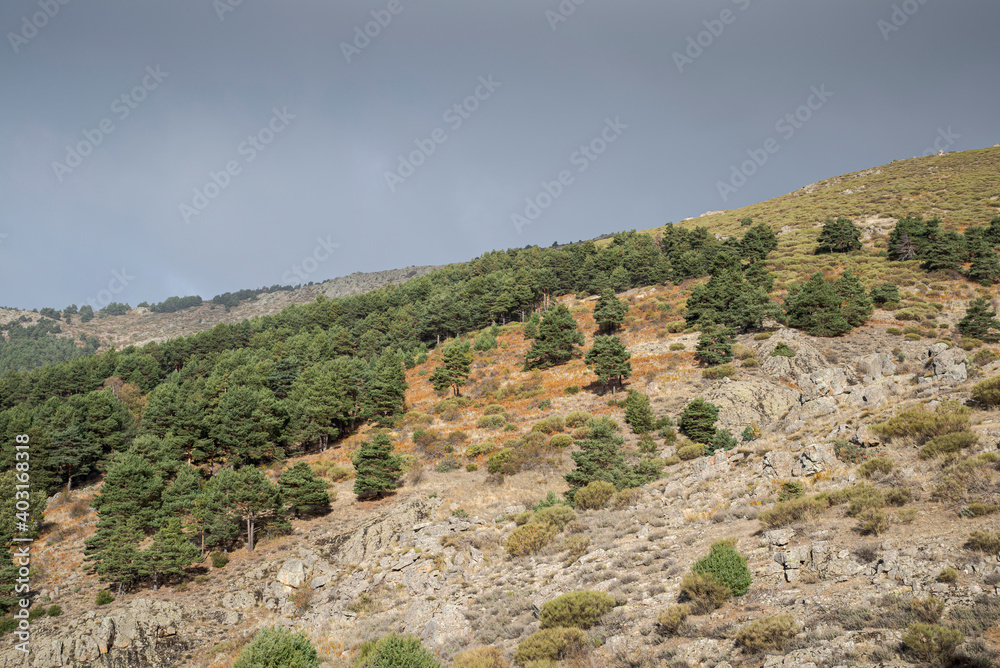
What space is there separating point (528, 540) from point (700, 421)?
16924 mm

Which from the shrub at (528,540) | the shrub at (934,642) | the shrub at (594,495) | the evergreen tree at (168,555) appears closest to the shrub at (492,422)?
the shrub at (594,495)

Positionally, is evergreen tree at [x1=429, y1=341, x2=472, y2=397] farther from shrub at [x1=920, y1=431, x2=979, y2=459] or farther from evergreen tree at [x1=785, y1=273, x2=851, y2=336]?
shrub at [x1=920, y1=431, x2=979, y2=459]

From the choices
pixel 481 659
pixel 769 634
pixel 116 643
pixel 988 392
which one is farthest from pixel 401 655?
pixel 988 392

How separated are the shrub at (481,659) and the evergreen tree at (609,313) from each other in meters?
53.0

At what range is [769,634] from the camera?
29.2 ft

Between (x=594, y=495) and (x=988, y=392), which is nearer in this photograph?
(x=988, y=392)

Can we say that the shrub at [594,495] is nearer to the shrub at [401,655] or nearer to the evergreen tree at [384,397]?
the shrub at [401,655]

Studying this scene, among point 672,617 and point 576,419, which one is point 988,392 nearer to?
point 672,617

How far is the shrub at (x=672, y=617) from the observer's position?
34.8ft

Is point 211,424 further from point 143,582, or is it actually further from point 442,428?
point 442,428

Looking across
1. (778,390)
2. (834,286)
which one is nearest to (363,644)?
(778,390)

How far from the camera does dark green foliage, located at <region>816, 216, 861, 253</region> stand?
70875 millimetres

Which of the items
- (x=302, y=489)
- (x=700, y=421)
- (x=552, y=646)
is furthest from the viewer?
(x=302, y=489)

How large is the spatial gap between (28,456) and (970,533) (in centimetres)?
7041
